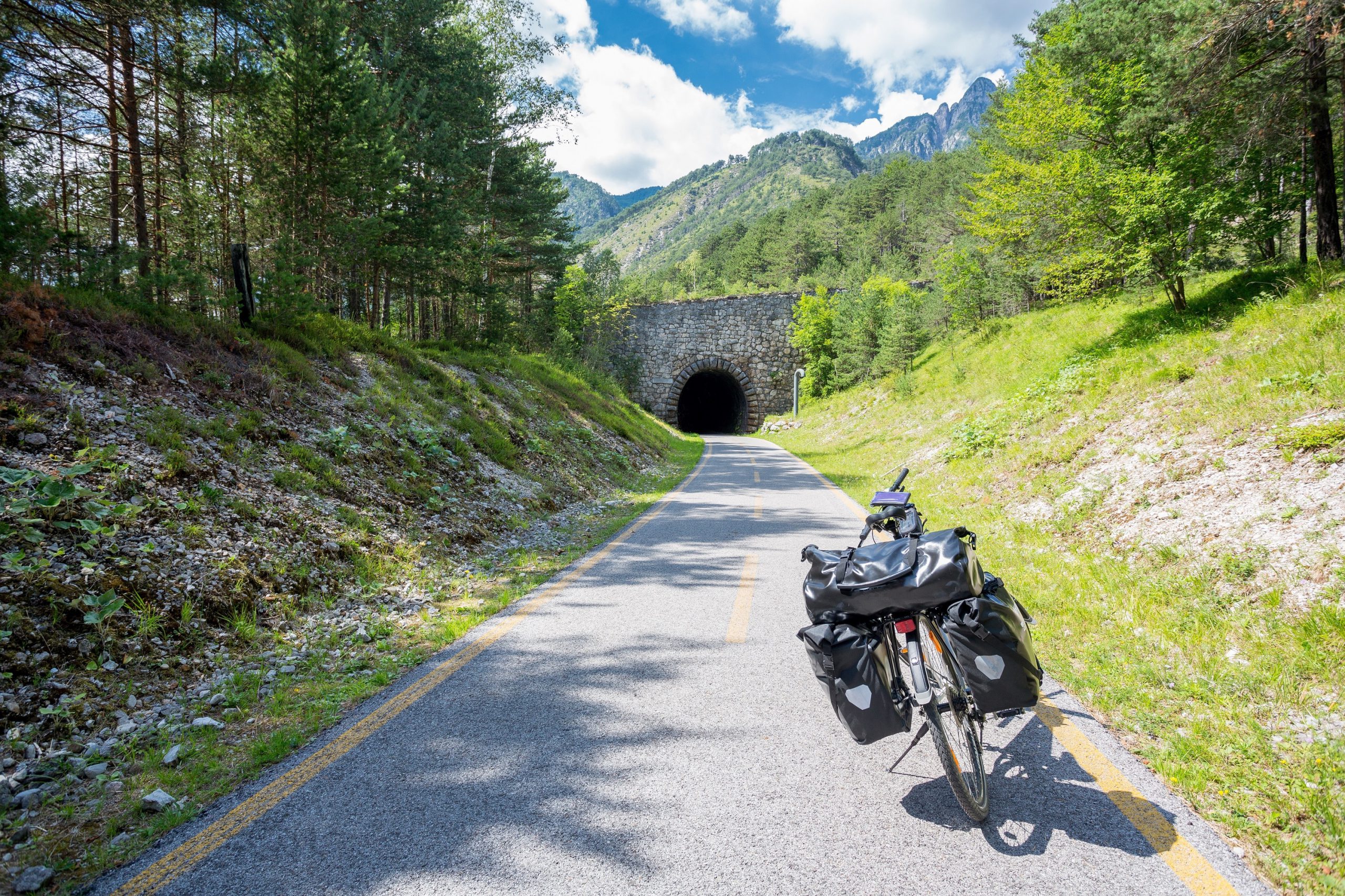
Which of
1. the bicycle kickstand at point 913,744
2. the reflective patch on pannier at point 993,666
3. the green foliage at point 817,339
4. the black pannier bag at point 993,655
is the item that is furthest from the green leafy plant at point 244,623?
the green foliage at point 817,339

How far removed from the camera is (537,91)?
22.3m

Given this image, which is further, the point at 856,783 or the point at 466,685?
the point at 466,685

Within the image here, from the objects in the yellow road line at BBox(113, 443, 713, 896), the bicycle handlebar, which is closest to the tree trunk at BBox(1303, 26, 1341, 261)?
the bicycle handlebar

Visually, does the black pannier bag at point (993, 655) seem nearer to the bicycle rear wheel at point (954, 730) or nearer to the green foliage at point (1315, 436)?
the bicycle rear wheel at point (954, 730)

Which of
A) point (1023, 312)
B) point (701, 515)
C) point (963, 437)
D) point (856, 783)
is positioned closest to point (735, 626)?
point (856, 783)

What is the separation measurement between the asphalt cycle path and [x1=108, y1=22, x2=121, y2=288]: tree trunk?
693 cm

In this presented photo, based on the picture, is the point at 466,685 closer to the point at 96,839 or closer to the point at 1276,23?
the point at 96,839

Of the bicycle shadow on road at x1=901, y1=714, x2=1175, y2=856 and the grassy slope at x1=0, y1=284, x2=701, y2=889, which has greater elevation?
the grassy slope at x1=0, y1=284, x2=701, y2=889

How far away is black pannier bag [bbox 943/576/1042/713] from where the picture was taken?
2660mm

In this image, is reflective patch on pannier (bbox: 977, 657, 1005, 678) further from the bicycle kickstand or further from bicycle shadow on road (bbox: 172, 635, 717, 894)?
bicycle shadow on road (bbox: 172, 635, 717, 894)

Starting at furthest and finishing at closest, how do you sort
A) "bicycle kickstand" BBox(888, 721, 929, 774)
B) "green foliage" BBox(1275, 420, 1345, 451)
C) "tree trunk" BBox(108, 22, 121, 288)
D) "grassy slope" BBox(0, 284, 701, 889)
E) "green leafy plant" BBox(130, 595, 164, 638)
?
"tree trunk" BBox(108, 22, 121, 288)
"green foliage" BBox(1275, 420, 1345, 451)
"green leafy plant" BBox(130, 595, 164, 638)
"grassy slope" BBox(0, 284, 701, 889)
"bicycle kickstand" BBox(888, 721, 929, 774)

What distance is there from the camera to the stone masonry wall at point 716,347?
125 ft

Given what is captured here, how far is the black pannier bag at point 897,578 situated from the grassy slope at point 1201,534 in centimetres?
150

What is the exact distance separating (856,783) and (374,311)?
14847mm
